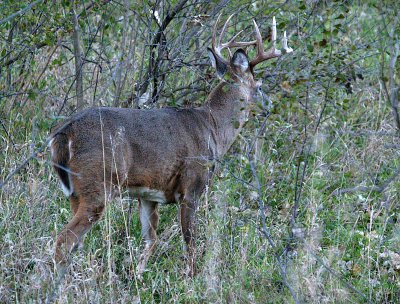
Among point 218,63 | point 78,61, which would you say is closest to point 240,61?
point 218,63

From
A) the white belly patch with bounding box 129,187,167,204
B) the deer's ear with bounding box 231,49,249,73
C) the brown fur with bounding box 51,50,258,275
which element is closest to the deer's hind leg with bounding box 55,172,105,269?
the brown fur with bounding box 51,50,258,275

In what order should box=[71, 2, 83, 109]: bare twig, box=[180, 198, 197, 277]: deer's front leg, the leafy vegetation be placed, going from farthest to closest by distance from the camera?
box=[71, 2, 83, 109]: bare twig
box=[180, 198, 197, 277]: deer's front leg
the leafy vegetation

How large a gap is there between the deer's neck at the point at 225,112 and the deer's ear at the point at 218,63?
0.10 meters

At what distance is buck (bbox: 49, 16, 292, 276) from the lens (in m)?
5.83

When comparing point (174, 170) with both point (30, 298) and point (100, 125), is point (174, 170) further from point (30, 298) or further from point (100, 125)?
point (30, 298)

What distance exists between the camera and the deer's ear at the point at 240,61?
7177 millimetres

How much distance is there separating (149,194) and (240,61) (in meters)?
1.55

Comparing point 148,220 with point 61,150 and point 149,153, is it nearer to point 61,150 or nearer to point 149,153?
point 149,153

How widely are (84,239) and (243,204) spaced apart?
137 centimetres

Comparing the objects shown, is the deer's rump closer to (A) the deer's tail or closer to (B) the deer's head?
(A) the deer's tail

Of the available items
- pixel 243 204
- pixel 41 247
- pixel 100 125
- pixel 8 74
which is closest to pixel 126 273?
pixel 41 247

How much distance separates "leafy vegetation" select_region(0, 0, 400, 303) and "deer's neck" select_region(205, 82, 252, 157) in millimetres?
170

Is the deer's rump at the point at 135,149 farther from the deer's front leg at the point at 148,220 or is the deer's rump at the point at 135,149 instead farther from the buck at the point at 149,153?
the deer's front leg at the point at 148,220

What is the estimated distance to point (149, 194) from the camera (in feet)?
21.2
